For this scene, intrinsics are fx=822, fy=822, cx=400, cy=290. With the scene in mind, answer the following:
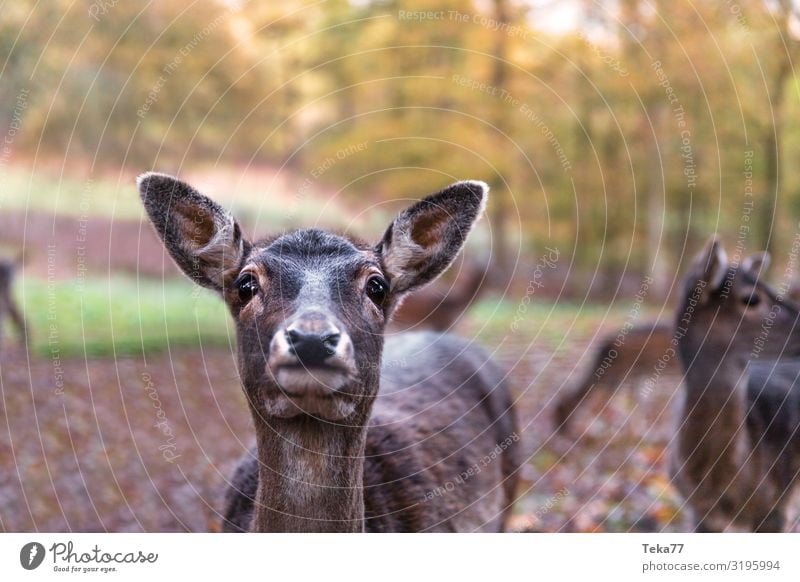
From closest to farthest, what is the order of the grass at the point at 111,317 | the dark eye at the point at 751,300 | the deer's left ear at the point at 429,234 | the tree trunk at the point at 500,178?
1. the deer's left ear at the point at 429,234
2. the dark eye at the point at 751,300
3. the grass at the point at 111,317
4. the tree trunk at the point at 500,178

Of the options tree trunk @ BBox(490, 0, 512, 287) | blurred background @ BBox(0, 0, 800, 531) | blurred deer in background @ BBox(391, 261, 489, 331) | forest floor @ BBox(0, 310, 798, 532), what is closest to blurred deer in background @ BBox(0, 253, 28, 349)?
blurred background @ BBox(0, 0, 800, 531)

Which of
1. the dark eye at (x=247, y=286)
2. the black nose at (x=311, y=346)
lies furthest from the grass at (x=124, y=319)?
the black nose at (x=311, y=346)

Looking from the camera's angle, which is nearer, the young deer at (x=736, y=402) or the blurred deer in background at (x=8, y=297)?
the young deer at (x=736, y=402)

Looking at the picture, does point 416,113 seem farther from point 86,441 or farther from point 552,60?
point 86,441

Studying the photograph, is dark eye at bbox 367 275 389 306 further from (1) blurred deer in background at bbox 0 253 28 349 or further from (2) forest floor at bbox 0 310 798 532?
(1) blurred deer in background at bbox 0 253 28 349

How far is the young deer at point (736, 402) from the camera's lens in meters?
5.67

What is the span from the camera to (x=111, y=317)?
30.5ft

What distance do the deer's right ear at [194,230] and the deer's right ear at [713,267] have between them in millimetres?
3390

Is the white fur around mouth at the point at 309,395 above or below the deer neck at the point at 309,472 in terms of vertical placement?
above

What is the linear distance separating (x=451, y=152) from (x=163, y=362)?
491 centimetres

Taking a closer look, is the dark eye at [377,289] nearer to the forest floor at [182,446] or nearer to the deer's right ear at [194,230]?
the deer's right ear at [194,230]

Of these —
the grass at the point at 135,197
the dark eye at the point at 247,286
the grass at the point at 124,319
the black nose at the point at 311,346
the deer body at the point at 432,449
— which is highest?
the grass at the point at 135,197

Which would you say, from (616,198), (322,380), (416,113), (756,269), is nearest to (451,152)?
(416,113)

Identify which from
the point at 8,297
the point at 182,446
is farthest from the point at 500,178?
the point at 8,297
